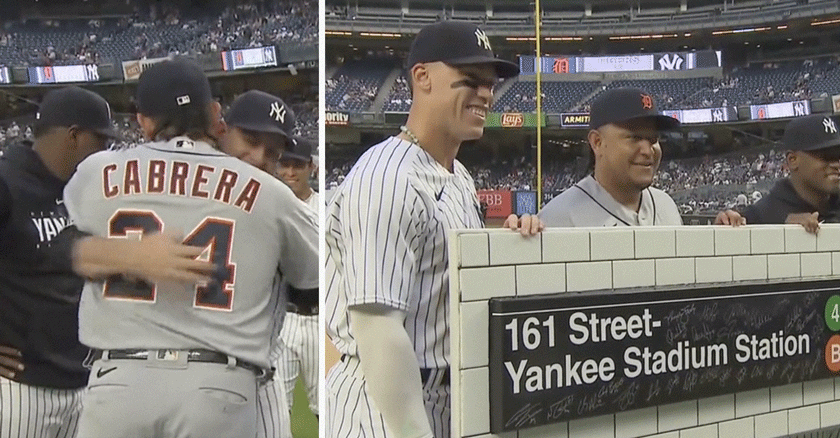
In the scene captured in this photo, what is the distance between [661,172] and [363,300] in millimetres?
957

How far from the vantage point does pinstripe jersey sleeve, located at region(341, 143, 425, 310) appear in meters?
1.20

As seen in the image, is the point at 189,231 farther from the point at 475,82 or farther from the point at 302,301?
the point at 475,82

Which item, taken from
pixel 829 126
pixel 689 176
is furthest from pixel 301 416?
pixel 829 126

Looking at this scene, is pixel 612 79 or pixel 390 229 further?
pixel 612 79

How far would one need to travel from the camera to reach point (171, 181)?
130cm

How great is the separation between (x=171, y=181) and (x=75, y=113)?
0.22 meters

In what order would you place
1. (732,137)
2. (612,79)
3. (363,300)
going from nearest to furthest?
(363,300) < (612,79) < (732,137)

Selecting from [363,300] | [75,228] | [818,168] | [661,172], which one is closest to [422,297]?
[363,300]

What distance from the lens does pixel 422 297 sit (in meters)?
1.30

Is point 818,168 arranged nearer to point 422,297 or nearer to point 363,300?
point 422,297

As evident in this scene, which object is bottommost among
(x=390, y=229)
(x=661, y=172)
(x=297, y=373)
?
(x=297, y=373)

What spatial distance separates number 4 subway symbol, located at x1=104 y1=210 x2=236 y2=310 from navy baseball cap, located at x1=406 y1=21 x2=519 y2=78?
474 millimetres

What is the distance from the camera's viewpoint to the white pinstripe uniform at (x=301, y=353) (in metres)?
1.41

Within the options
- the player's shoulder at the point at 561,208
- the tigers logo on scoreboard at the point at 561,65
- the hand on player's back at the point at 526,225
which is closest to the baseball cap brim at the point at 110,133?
the hand on player's back at the point at 526,225
